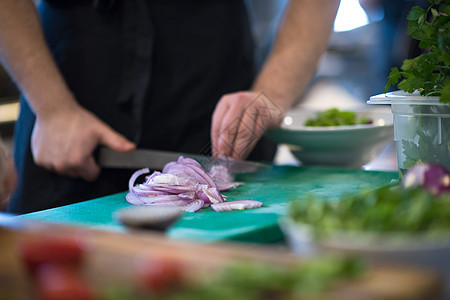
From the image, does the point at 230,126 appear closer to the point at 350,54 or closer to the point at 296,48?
the point at 296,48

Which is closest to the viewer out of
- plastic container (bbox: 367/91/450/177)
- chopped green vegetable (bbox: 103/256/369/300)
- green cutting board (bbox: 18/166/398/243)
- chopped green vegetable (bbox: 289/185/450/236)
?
chopped green vegetable (bbox: 103/256/369/300)

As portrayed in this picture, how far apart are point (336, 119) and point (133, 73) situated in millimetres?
692

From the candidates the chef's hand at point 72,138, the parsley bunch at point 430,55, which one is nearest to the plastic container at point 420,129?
the parsley bunch at point 430,55

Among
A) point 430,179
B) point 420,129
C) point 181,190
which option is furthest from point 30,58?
point 430,179

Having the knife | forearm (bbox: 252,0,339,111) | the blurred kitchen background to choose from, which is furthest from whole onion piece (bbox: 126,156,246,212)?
the blurred kitchen background

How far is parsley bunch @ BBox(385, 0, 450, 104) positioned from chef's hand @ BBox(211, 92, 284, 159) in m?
0.57

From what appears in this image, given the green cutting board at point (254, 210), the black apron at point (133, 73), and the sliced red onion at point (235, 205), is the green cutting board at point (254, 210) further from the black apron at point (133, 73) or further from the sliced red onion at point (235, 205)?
the black apron at point (133, 73)

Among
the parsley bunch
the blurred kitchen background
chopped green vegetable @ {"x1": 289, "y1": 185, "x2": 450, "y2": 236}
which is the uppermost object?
the parsley bunch

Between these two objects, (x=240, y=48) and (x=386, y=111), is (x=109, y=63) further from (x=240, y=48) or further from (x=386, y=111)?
(x=386, y=111)

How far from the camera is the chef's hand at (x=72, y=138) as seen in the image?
69.7 inches

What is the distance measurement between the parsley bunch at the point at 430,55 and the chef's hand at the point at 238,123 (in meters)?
0.57

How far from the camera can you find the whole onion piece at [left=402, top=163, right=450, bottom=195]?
3.09ft

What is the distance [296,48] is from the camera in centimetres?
201

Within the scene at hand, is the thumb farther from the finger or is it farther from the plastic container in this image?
the plastic container
